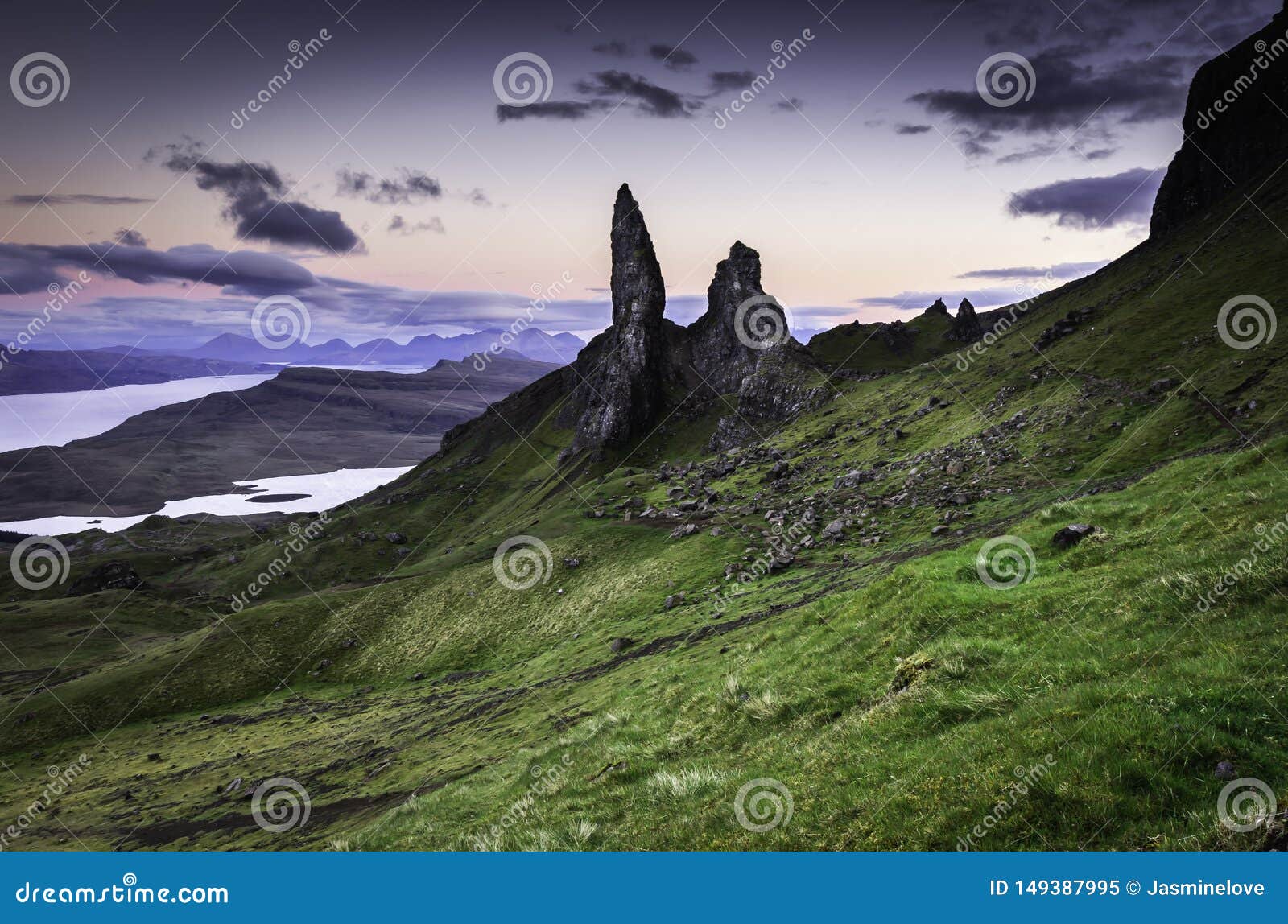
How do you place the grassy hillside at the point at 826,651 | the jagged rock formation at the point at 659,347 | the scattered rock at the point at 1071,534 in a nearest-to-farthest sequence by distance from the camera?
the grassy hillside at the point at 826,651, the scattered rock at the point at 1071,534, the jagged rock formation at the point at 659,347

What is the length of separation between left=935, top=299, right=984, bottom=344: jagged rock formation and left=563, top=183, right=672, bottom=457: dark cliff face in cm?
7778

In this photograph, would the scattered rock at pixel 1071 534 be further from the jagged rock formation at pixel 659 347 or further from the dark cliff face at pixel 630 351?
the dark cliff face at pixel 630 351

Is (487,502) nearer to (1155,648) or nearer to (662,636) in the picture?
(662,636)

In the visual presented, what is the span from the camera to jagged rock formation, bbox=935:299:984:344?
165 m

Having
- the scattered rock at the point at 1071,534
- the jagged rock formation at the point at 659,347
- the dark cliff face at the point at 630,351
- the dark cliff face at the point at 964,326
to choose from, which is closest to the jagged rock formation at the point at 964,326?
the dark cliff face at the point at 964,326

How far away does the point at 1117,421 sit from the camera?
55.0 metres

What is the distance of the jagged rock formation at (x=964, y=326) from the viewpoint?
164750mm

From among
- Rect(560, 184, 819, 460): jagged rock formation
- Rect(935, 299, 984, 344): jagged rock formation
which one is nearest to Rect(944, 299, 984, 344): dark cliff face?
Rect(935, 299, 984, 344): jagged rock formation

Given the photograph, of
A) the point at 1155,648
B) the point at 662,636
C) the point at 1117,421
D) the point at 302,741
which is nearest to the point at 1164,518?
the point at 1155,648

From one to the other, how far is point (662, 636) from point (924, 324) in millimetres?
171726

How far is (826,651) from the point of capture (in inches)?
748

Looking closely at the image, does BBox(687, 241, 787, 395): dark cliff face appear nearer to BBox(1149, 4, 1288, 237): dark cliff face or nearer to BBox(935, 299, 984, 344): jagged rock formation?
BBox(935, 299, 984, 344): jagged rock formation

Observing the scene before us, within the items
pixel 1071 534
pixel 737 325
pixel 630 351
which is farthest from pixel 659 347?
pixel 1071 534

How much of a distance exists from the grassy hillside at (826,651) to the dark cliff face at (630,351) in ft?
138
